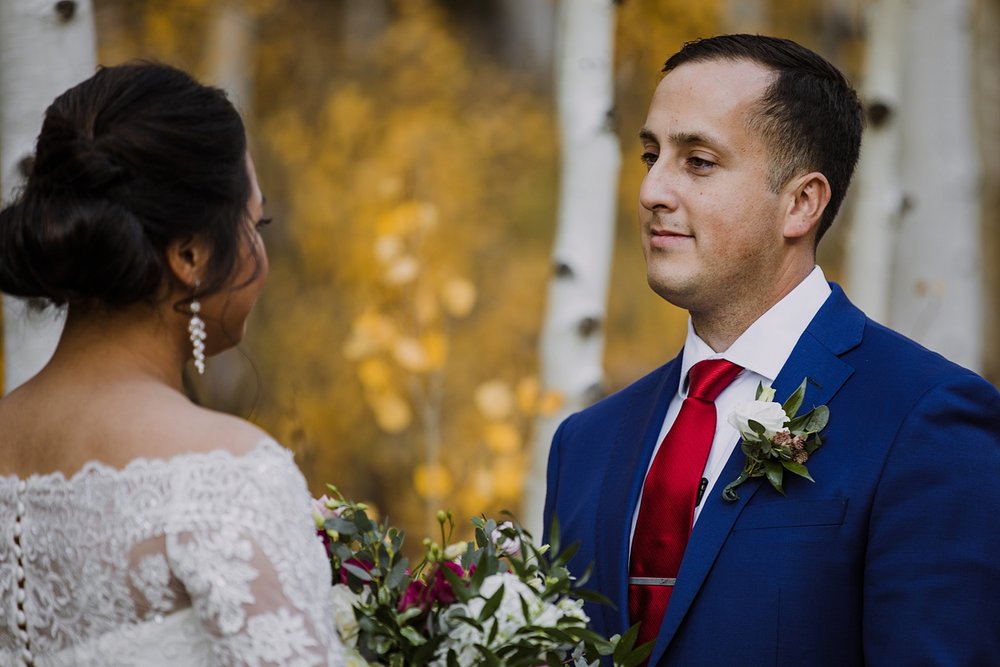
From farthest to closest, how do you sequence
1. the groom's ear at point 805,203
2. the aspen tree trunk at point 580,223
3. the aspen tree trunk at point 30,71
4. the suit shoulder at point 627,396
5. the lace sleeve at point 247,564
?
the aspen tree trunk at point 580,223, the aspen tree trunk at point 30,71, the suit shoulder at point 627,396, the groom's ear at point 805,203, the lace sleeve at point 247,564

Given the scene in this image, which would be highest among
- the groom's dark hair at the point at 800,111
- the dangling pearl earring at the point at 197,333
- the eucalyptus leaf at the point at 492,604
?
the groom's dark hair at the point at 800,111

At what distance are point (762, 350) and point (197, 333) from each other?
139cm

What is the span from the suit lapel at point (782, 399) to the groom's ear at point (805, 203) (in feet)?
0.57

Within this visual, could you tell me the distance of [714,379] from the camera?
2883mm

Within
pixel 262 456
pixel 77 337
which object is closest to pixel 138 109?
pixel 77 337

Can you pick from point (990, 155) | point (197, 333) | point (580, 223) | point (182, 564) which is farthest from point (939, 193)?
point (990, 155)

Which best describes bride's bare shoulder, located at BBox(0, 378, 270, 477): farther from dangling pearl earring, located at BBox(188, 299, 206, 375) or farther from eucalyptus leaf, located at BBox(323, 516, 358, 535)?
eucalyptus leaf, located at BBox(323, 516, 358, 535)

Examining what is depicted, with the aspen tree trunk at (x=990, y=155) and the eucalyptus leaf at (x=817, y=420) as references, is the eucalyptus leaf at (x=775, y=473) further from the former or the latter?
the aspen tree trunk at (x=990, y=155)

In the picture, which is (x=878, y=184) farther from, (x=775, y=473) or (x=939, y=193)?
(x=775, y=473)

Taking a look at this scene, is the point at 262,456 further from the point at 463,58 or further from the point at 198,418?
the point at 463,58

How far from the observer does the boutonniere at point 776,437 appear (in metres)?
2.57

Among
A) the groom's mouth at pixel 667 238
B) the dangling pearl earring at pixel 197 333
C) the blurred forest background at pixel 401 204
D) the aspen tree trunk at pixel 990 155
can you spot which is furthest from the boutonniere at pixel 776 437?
the aspen tree trunk at pixel 990 155

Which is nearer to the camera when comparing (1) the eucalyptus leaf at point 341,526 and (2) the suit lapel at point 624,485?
(1) the eucalyptus leaf at point 341,526

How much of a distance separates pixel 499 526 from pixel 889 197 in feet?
12.2
